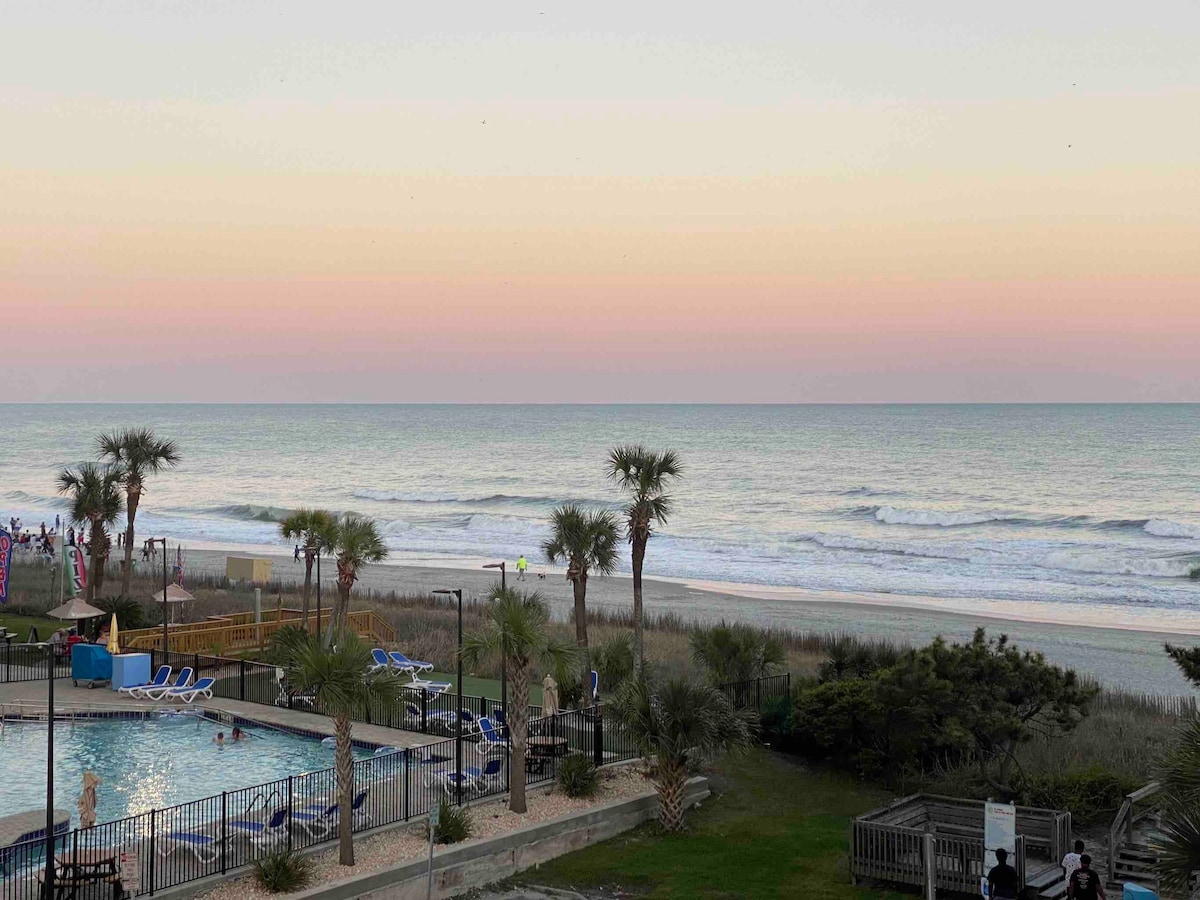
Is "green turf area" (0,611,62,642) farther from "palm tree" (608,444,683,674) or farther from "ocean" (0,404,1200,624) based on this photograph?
"ocean" (0,404,1200,624)

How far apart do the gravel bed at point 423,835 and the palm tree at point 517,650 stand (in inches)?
18.1

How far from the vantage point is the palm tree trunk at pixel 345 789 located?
1712 centimetres

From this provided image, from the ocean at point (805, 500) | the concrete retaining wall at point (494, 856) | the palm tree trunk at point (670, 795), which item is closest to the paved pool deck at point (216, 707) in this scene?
the concrete retaining wall at point (494, 856)

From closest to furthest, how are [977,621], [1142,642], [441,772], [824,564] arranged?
[441,772] → [1142,642] → [977,621] → [824,564]

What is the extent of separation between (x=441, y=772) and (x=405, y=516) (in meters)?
84.5

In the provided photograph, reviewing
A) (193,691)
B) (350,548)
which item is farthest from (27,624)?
(193,691)

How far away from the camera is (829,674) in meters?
28.4

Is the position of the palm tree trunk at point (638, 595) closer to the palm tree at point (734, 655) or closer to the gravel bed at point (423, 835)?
the palm tree at point (734, 655)

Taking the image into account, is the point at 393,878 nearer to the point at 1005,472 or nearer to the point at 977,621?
the point at 977,621

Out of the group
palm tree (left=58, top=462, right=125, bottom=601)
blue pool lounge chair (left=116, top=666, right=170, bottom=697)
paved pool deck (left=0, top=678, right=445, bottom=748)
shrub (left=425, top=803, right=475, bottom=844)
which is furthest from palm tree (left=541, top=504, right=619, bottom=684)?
palm tree (left=58, top=462, right=125, bottom=601)

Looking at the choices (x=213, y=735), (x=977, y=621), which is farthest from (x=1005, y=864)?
(x=977, y=621)

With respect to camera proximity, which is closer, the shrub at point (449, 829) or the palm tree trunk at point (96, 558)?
the shrub at point (449, 829)

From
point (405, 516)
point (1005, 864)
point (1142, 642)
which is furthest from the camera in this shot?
point (405, 516)

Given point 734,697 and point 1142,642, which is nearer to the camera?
point 734,697
